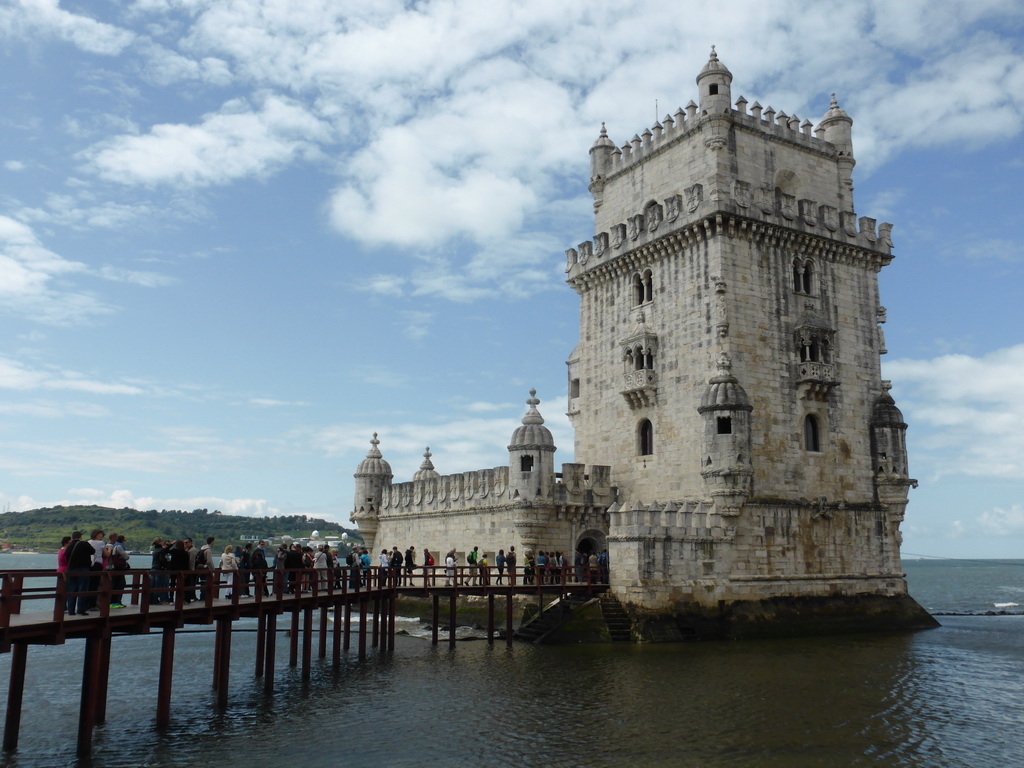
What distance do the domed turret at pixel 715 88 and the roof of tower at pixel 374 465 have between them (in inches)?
942

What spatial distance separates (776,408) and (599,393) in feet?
24.9

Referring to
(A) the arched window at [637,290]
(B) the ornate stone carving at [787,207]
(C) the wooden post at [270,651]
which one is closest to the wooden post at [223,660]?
(C) the wooden post at [270,651]

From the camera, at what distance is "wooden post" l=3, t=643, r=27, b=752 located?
1591 centimetres

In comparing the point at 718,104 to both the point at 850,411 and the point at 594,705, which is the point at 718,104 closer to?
the point at 850,411

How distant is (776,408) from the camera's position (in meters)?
32.5

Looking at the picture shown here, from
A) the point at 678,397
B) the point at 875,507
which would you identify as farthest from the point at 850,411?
the point at 678,397

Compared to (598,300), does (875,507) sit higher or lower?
lower

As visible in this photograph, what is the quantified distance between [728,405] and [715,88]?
1252cm

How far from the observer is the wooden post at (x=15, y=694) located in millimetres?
15906

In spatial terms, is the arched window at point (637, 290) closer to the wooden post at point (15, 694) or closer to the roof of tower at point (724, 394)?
the roof of tower at point (724, 394)

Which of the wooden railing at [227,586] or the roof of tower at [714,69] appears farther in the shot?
the roof of tower at [714,69]

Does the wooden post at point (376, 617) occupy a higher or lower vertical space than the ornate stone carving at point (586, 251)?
lower

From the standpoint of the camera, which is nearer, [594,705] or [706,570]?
[594,705]

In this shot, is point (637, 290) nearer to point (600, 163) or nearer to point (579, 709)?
point (600, 163)
